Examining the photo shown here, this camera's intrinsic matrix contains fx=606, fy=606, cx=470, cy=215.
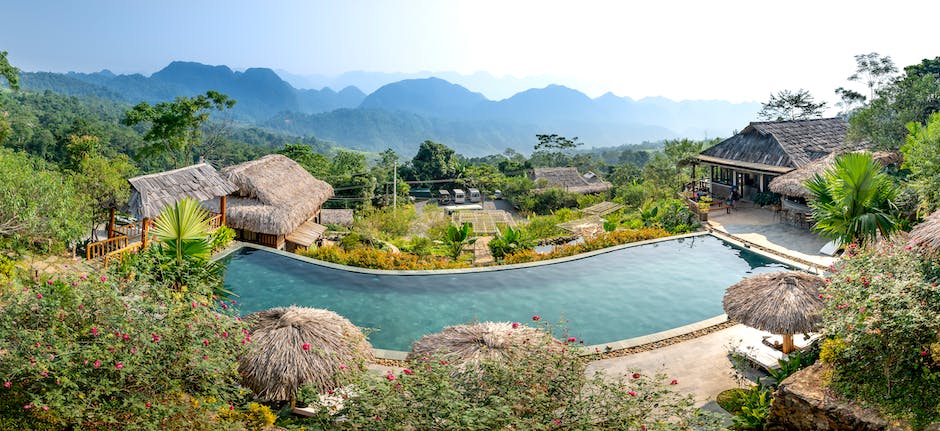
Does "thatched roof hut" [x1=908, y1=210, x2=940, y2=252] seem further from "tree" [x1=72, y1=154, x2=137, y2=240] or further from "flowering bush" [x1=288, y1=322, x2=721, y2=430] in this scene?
"tree" [x1=72, y1=154, x2=137, y2=240]

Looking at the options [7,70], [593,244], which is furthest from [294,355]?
[7,70]

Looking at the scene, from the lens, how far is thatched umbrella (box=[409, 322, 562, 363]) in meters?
6.42

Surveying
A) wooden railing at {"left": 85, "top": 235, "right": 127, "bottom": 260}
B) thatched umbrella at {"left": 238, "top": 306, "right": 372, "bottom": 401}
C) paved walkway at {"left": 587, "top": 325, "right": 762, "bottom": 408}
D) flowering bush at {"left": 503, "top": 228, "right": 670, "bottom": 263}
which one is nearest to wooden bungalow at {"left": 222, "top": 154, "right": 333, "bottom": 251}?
wooden railing at {"left": 85, "top": 235, "right": 127, "bottom": 260}

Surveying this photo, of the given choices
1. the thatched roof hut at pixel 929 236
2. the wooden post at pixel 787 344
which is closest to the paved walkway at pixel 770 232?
the thatched roof hut at pixel 929 236

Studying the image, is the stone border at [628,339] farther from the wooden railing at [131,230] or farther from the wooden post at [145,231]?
the wooden railing at [131,230]

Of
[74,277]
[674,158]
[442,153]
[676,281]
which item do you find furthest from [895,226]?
[442,153]

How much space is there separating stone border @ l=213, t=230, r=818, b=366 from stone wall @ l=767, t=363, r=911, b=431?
2.16 metres

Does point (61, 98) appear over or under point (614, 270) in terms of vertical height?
over

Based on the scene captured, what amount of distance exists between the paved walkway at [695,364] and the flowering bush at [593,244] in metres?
5.48

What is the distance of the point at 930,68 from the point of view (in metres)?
30.3

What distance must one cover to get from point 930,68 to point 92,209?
36.4 metres

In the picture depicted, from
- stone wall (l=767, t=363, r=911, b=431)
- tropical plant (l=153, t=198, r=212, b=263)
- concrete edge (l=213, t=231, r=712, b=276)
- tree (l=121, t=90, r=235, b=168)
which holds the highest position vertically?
tree (l=121, t=90, r=235, b=168)

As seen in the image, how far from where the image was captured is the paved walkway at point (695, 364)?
820 cm

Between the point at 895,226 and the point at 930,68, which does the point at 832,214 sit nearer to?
the point at 895,226
